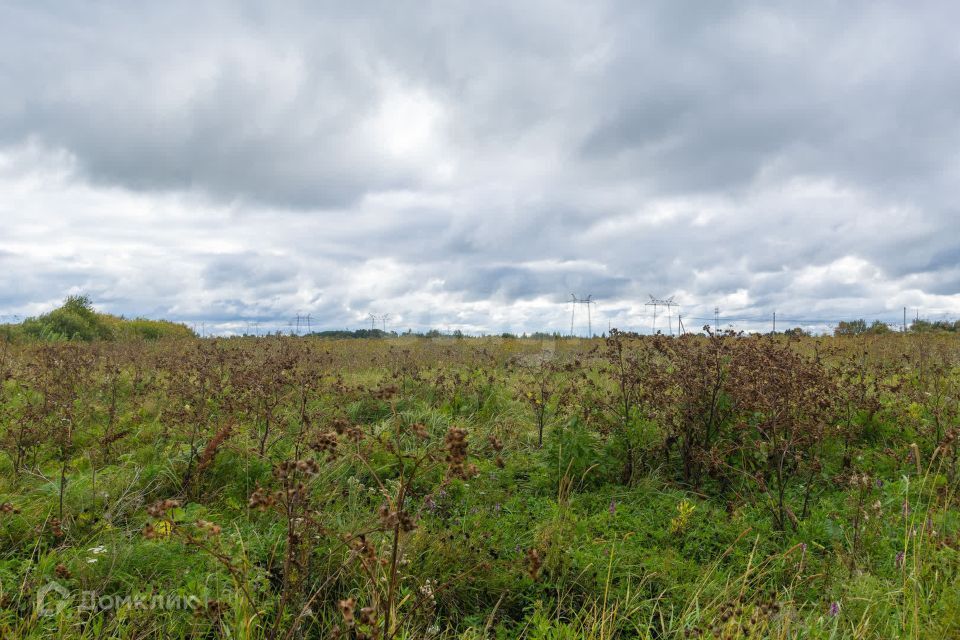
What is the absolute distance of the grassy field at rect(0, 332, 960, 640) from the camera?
9.29 feet

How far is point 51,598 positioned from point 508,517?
280 centimetres

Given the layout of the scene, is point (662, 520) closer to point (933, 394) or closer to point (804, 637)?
point (804, 637)

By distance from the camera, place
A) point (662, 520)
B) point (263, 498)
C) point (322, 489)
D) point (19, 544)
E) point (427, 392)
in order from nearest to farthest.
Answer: point (263, 498) → point (19, 544) → point (662, 520) → point (322, 489) → point (427, 392)

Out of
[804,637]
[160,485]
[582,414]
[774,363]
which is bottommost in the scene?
[804,637]

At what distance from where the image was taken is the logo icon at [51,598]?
9.30 feet

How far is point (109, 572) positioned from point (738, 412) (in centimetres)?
506

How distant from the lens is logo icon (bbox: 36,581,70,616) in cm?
284

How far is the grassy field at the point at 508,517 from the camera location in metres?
2.83

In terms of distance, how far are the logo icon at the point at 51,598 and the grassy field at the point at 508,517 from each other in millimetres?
15

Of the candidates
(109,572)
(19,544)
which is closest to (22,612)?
(109,572)

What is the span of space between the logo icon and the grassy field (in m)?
0.01

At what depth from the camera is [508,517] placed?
4.36m

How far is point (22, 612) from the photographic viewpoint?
3023 mm

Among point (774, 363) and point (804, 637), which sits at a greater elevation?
point (774, 363)
